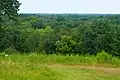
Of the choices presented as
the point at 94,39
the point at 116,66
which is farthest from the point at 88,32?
the point at 116,66

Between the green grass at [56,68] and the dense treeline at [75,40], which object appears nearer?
the green grass at [56,68]

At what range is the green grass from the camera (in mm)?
8520

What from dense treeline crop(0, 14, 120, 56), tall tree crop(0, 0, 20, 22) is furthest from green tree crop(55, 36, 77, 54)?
tall tree crop(0, 0, 20, 22)

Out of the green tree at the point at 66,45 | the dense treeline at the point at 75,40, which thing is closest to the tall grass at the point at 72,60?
the dense treeline at the point at 75,40

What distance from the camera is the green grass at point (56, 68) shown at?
8.52 meters

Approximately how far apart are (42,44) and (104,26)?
38.2 feet

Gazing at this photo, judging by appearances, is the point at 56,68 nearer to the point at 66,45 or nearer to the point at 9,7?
the point at 9,7

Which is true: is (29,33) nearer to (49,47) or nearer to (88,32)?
(49,47)

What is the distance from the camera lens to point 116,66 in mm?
12055

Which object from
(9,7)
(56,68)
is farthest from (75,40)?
(56,68)

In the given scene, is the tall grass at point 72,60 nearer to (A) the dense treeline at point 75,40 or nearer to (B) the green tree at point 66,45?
(A) the dense treeline at point 75,40

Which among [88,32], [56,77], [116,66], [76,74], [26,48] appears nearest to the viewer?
[56,77]

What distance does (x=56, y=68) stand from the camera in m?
11.2

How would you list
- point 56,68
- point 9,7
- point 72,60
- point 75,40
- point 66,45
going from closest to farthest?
point 56,68 → point 72,60 → point 9,7 → point 66,45 → point 75,40
